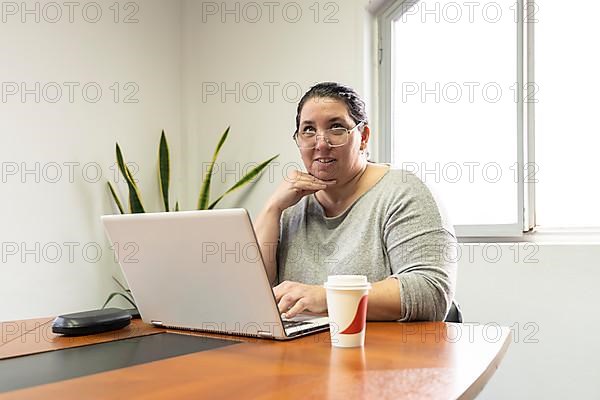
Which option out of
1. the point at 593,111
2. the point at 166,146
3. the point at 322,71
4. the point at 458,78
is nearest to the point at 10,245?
the point at 166,146

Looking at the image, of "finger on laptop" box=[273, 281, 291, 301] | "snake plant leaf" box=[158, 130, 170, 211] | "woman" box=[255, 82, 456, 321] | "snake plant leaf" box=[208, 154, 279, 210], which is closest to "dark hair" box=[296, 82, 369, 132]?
"woman" box=[255, 82, 456, 321]

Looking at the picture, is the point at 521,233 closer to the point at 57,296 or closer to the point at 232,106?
the point at 232,106

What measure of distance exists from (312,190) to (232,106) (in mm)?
1667

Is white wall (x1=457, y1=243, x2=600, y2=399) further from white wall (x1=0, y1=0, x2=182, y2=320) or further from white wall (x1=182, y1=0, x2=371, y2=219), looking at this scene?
white wall (x1=0, y1=0, x2=182, y2=320)

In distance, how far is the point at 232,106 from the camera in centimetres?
345

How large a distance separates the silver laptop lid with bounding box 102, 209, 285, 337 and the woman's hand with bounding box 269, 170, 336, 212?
555 mm

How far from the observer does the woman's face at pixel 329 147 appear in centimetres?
187

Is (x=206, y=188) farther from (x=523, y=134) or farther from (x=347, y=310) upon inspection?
(x=347, y=310)

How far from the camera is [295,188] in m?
1.89

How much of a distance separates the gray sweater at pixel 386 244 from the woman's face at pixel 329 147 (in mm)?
97

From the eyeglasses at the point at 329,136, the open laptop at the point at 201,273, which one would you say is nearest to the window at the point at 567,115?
the eyeglasses at the point at 329,136

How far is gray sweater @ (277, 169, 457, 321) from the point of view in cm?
151

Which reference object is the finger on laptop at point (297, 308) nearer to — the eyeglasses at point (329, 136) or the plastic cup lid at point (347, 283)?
the plastic cup lid at point (347, 283)

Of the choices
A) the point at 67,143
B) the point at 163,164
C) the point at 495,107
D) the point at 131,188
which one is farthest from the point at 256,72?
the point at 495,107
